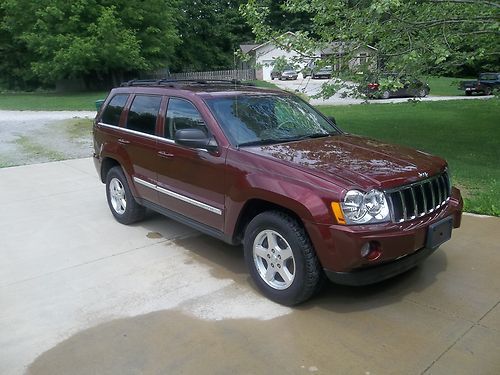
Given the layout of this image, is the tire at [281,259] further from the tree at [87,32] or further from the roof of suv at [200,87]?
the tree at [87,32]

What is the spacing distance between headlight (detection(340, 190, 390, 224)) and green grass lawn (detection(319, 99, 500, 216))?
310 centimetres

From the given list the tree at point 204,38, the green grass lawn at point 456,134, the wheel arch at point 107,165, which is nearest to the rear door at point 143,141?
the wheel arch at point 107,165

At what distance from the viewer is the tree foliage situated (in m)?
7.52

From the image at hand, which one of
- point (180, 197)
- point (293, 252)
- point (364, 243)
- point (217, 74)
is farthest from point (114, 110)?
point (217, 74)

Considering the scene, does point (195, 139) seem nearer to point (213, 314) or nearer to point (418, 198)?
point (213, 314)

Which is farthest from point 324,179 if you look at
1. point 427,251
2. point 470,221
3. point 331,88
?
point 331,88

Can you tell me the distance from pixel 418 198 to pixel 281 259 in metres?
1.16

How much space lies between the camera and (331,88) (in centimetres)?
838

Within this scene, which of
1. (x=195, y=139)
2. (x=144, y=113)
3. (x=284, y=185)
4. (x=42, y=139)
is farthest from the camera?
(x=42, y=139)

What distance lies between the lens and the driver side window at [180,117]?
15.3 ft

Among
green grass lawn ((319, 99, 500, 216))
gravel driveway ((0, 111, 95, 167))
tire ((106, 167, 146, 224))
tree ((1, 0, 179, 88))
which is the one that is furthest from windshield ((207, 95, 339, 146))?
tree ((1, 0, 179, 88))

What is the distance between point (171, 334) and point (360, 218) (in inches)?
63.3

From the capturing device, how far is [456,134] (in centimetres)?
1252

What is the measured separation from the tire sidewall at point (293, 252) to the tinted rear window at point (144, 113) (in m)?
1.84
